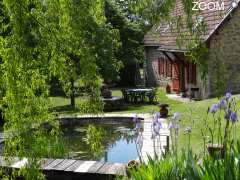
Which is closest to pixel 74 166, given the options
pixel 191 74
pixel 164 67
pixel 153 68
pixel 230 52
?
pixel 230 52

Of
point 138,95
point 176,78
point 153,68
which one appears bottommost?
point 138,95

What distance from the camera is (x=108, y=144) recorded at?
46.2 feet

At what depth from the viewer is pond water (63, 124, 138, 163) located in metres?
12.2

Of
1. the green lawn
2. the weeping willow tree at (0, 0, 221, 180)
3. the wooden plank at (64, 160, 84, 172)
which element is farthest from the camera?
the green lawn

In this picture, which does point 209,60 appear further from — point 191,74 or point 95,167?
point 95,167

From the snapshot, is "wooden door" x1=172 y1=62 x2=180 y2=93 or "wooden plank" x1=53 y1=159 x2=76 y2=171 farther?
"wooden door" x1=172 y1=62 x2=180 y2=93

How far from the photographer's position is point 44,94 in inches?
219

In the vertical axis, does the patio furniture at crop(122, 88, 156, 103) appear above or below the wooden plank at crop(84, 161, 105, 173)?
above

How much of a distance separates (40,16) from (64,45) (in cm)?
44

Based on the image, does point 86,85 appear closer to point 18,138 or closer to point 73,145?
point 18,138

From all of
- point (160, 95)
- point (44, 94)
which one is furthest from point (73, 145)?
point (160, 95)

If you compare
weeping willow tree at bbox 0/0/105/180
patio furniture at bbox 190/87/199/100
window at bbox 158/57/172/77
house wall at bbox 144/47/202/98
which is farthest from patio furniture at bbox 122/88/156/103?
weeping willow tree at bbox 0/0/105/180

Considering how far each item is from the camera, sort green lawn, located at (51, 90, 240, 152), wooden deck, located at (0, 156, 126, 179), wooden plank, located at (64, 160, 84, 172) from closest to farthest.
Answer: wooden deck, located at (0, 156, 126, 179), wooden plank, located at (64, 160, 84, 172), green lawn, located at (51, 90, 240, 152)

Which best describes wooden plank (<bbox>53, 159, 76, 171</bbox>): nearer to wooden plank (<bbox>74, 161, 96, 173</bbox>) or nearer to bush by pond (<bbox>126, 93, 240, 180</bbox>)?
wooden plank (<bbox>74, 161, 96, 173</bbox>)
